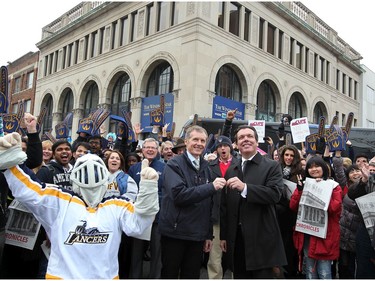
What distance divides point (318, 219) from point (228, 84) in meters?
17.2

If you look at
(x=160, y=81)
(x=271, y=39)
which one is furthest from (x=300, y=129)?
(x=271, y=39)

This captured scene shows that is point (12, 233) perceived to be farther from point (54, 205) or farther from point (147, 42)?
point (147, 42)

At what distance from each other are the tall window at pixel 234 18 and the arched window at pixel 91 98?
1119cm

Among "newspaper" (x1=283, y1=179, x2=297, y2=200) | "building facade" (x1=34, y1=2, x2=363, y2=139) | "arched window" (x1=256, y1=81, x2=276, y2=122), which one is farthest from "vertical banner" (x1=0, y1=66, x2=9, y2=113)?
"arched window" (x1=256, y1=81, x2=276, y2=122)

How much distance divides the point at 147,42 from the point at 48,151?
1740cm

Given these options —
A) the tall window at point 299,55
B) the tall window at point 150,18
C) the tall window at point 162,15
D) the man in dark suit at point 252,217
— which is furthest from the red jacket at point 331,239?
the tall window at point 299,55

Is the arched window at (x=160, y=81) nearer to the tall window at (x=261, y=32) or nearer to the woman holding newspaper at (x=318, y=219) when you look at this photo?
the tall window at (x=261, y=32)

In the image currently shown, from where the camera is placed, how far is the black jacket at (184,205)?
319 centimetres

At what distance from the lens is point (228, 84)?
67.9 feet

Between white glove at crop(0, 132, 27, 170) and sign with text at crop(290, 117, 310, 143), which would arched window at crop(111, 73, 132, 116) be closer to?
sign with text at crop(290, 117, 310, 143)

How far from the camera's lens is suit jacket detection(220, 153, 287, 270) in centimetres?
313

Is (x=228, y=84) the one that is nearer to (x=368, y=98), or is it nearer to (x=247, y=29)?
(x=247, y=29)

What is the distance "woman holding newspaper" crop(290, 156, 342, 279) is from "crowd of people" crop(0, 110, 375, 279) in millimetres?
13

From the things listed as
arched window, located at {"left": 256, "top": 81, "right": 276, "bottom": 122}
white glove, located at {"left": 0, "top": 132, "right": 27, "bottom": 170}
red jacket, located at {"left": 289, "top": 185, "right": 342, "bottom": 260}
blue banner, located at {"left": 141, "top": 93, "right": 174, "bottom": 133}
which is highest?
arched window, located at {"left": 256, "top": 81, "right": 276, "bottom": 122}
